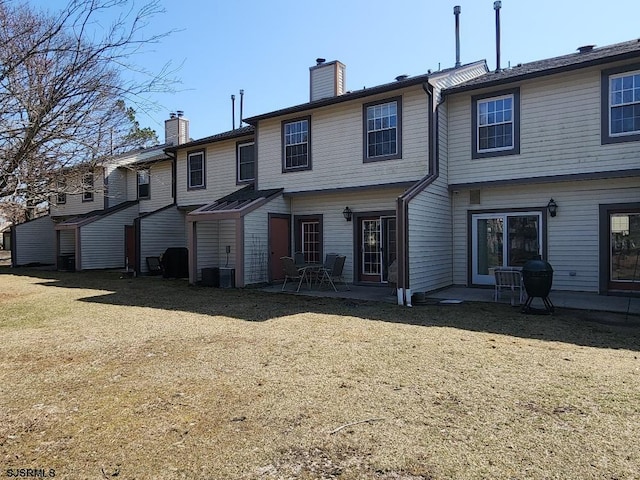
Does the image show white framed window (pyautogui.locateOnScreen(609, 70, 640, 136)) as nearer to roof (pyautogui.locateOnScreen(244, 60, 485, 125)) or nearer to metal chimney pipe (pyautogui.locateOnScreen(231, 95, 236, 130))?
roof (pyautogui.locateOnScreen(244, 60, 485, 125))

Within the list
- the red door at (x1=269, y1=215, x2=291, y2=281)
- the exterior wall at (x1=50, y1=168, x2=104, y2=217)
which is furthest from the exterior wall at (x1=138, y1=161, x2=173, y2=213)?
the red door at (x1=269, y1=215, x2=291, y2=281)

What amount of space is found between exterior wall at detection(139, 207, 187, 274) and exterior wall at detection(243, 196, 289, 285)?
653 centimetres

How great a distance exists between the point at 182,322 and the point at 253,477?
5287 millimetres

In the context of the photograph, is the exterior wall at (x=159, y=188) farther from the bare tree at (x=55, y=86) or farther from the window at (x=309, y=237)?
the bare tree at (x=55, y=86)

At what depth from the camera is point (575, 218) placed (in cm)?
1019

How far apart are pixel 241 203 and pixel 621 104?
9.75m

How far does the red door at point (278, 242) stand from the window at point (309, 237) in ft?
1.08

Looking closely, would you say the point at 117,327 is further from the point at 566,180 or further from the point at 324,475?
the point at 566,180

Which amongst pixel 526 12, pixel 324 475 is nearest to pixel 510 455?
pixel 324 475

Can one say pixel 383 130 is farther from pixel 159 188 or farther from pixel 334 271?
pixel 159 188

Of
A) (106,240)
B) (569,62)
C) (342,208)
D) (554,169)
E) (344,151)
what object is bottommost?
(106,240)

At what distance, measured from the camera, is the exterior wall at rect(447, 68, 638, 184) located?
9562 millimetres

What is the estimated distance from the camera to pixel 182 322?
7.59m

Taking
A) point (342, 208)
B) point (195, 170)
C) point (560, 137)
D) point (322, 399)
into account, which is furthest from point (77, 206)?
point (322, 399)
